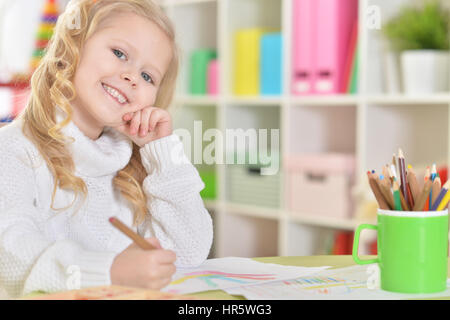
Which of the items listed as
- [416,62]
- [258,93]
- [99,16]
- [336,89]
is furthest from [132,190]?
[258,93]

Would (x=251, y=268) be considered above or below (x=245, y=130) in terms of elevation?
below

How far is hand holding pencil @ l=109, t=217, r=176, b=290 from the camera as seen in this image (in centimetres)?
53

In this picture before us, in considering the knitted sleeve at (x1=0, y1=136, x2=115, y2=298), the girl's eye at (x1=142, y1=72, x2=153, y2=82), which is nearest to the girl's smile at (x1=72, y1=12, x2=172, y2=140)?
the girl's eye at (x1=142, y1=72, x2=153, y2=82)

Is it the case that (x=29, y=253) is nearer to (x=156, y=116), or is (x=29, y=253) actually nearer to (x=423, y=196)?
(x=156, y=116)

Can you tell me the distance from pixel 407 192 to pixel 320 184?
134cm

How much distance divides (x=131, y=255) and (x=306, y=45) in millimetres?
1468

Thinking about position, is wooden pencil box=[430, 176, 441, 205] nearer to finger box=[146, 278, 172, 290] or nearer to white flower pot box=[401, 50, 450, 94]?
finger box=[146, 278, 172, 290]

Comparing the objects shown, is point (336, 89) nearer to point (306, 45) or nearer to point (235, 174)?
point (306, 45)

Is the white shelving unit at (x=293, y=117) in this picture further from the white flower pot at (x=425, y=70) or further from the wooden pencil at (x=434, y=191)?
the wooden pencil at (x=434, y=191)

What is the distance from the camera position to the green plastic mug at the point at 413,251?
0.57m

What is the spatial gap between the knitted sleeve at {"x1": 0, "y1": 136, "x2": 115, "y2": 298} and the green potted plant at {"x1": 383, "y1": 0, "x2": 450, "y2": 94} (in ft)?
4.01

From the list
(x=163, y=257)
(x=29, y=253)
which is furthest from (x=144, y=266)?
(x=29, y=253)

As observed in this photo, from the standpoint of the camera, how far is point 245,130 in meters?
2.30

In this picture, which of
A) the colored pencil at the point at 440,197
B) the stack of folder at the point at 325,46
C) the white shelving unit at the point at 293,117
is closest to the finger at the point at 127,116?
the colored pencil at the point at 440,197
